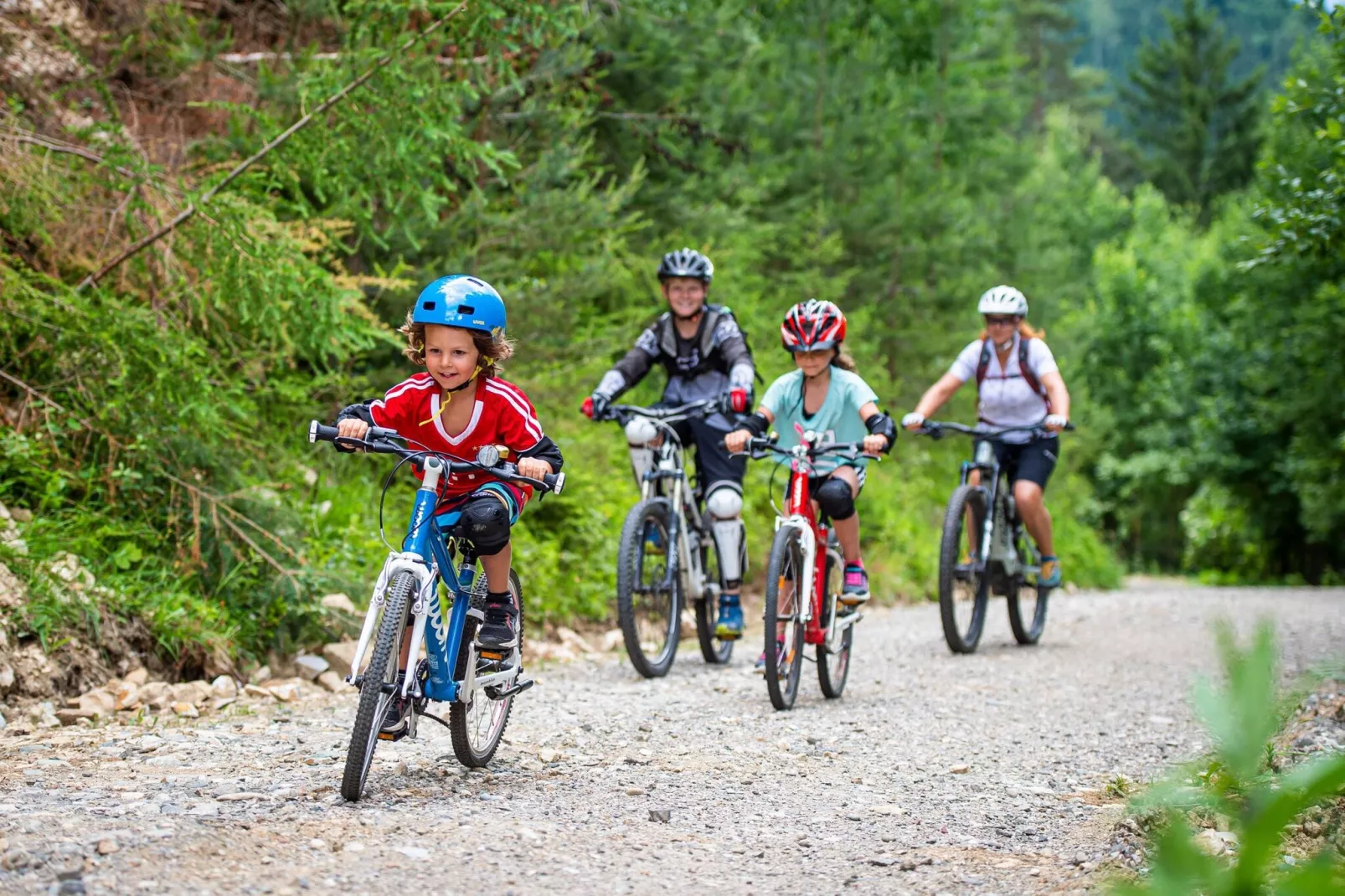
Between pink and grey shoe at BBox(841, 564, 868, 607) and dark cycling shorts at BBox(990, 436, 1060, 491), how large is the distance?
104 inches

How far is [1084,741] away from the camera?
612cm

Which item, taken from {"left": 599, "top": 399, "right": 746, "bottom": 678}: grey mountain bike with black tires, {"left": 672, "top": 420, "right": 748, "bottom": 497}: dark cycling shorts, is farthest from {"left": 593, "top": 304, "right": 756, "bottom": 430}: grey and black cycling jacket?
{"left": 599, "top": 399, "right": 746, "bottom": 678}: grey mountain bike with black tires

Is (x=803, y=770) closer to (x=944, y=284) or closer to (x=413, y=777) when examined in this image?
(x=413, y=777)

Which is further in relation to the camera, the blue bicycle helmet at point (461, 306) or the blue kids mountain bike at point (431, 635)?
the blue bicycle helmet at point (461, 306)

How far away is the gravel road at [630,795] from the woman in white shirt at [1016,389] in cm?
190

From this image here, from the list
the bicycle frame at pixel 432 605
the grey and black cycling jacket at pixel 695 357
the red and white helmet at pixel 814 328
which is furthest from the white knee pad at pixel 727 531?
the bicycle frame at pixel 432 605

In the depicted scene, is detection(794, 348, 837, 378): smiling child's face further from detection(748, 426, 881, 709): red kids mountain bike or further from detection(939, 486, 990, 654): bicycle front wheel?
detection(939, 486, 990, 654): bicycle front wheel

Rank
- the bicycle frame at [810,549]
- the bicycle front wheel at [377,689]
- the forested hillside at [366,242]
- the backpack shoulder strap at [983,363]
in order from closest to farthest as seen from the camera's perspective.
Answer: the bicycle front wheel at [377,689] < the bicycle frame at [810,549] < the forested hillside at [366,242] < the backpack shoulder strap at [983,363]

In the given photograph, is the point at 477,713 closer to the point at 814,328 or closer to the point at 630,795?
the point at 630,795

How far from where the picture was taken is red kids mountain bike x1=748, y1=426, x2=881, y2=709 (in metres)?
6.42

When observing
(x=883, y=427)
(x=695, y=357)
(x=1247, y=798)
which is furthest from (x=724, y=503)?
(x=1247, y=798)

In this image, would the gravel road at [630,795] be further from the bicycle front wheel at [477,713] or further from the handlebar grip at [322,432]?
the handlebar grip at [322,432]

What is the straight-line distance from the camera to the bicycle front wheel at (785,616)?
6.34m

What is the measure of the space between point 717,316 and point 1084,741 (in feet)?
11.3
